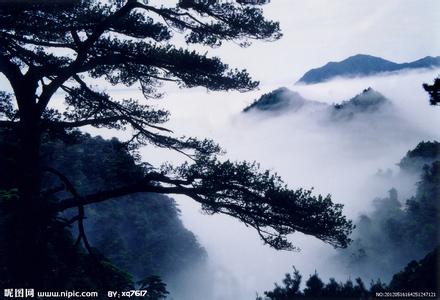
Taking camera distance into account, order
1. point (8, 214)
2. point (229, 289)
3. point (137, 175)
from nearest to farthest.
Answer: point (8, 214) → point (137, 175) → point (229, 289)

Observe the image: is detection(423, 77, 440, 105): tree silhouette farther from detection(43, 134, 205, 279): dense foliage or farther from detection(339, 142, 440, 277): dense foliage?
detection(339, 142, 440, 277): dense foliage

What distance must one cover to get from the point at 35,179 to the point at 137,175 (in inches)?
78.5

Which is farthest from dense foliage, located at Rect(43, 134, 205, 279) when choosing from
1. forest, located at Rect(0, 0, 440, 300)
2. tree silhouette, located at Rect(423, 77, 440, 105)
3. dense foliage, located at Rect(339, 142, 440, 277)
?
tree silhouette, located at Rect(423, 77, 440, 105)

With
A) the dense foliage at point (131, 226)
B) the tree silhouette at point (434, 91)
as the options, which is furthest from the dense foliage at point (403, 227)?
the tree silhouette at point (434, 91)

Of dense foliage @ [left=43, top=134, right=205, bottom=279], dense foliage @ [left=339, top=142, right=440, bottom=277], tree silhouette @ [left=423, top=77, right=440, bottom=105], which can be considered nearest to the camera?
tree silhouette @ [left=423, top=77, right=440, bottom=105]

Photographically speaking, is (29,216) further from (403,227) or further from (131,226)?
(403,227)

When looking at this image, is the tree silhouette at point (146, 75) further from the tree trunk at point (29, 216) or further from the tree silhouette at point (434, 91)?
the tree silhouette at point (434, 91)

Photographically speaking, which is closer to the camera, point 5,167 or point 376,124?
point 5,167

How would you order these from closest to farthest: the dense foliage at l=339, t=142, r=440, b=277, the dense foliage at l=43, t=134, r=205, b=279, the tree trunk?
the tree trunk
the dense foliage at l=43, t=134, r=205, b=279
the dense foliage at l=339, t=142, r=440, b=277

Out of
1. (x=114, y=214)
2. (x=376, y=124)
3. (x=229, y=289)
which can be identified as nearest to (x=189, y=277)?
(x=114, y=214)

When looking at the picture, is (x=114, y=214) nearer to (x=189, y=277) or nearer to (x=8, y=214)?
(x=189, y=277)

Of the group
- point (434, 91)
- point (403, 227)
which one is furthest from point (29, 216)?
point (403, 227)

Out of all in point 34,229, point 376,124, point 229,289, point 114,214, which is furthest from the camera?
point 376,124

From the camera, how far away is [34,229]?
6309mm
